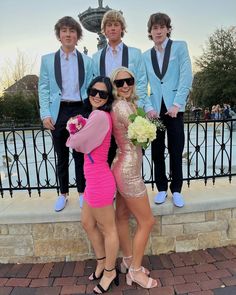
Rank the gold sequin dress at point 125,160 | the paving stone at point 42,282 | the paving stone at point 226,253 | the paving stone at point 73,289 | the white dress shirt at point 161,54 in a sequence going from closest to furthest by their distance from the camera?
the gold sequin dress at point 125,160 < the paving stone at point 73,289 < the paving stone at point 42,282 < the white dress shirt at point 161,54 < the paving stone at point 226,253

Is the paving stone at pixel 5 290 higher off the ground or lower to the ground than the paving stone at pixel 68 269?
higher

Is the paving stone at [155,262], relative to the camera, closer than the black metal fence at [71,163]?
Yes

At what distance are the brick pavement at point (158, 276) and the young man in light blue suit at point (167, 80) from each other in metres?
0.57

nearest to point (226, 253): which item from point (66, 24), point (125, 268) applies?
point (125, 268)

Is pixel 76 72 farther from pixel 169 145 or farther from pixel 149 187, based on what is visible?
pixel 149 187

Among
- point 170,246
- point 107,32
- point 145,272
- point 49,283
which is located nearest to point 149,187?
point 170,246

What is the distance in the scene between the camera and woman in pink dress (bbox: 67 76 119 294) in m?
2.20

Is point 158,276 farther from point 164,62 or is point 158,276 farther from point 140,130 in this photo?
point 164,62

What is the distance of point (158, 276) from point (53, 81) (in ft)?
6.62

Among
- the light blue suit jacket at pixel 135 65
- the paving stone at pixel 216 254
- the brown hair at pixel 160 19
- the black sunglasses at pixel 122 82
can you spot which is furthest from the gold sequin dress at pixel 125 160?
the paving stone at pixel 216 254

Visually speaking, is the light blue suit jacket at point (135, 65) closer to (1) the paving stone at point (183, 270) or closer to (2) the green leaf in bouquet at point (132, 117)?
(2) the green leaf in bouquet at point (132, 117)

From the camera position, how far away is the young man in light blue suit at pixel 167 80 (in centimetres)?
278

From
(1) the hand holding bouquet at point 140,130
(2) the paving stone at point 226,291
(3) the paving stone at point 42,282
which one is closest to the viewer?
(1) the hand holding bouquet at point 140,130

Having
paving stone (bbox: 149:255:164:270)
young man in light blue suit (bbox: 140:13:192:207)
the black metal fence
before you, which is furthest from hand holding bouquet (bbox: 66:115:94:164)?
paving stone (bbox: 149:255:164:270)
